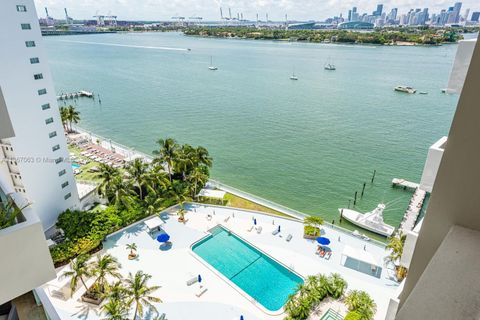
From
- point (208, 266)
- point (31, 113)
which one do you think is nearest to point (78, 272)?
point (208, 266)

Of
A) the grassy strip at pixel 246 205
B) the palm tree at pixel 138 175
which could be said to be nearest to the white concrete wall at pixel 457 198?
the grassy strip at pixel 246 205

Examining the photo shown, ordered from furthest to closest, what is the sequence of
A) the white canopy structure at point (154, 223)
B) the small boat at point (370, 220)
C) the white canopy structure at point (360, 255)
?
the small boat at point (370, 220)
the white canopy structure at point (154, 223)
the white canopy structure at point (360, 255)

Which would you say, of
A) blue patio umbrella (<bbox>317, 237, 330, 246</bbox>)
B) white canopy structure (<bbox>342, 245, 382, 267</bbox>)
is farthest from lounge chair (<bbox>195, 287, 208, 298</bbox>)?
→ white canopy structure (<bbox>342, 245, 382, 267</bbox>)

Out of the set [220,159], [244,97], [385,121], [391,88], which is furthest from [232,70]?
[220,159]

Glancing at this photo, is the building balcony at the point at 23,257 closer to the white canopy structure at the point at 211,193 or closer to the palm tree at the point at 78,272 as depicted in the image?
the palm tree at the point at 78,272

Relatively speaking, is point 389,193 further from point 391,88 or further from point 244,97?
point 391,88

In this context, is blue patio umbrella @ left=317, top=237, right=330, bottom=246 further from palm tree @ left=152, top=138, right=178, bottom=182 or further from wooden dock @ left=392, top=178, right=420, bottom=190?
wooden dock @ left=392, top=178, right=420, bottom=190

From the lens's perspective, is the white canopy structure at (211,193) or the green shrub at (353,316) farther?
the white canopy structure at (211,193)
